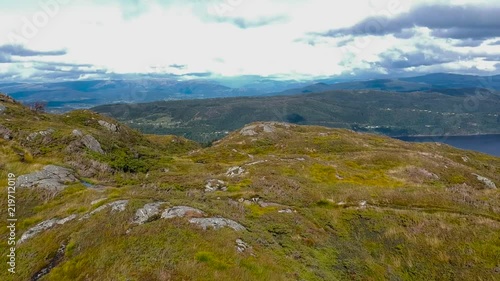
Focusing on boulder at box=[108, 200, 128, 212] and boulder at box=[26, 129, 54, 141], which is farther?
boulder at box=[26, 129, 54, 141]

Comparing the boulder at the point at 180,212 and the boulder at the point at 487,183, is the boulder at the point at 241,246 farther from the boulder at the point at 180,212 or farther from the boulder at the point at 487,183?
the boulder at the point at 487,183

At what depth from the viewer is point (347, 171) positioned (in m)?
56.2

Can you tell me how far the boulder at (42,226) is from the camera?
19.5 meters

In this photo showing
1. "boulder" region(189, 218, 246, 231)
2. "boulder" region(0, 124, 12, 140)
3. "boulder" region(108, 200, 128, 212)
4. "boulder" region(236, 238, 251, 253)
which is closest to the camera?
"boulder" region(236, 238, 251, 253)

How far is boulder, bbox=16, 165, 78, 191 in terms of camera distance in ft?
94.4

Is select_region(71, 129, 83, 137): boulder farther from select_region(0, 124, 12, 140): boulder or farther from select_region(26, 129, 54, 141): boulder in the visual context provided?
select_region(0, 124, 12, 140): boulder

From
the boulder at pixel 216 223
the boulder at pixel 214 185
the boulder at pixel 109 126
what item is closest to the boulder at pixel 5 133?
the boulder at pixel 214 185

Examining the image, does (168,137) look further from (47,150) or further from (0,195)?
(0,195)

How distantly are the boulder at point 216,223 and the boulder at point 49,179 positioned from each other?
18.3 metres

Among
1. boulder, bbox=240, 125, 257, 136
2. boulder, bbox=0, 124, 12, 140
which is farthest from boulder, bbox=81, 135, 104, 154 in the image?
boulder, bbox=240, 125, 257, 136

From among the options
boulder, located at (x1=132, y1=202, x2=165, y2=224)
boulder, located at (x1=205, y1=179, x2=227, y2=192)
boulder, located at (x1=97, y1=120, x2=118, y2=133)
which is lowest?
boulder, located at (x1=97, y1=120, x2=118, y2=133)

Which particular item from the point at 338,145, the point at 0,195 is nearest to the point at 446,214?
the point at 0,195

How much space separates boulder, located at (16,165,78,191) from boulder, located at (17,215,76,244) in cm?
895

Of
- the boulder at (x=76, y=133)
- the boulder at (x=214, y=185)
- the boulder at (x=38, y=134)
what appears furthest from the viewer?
the boulder at (x=76, y=133)
